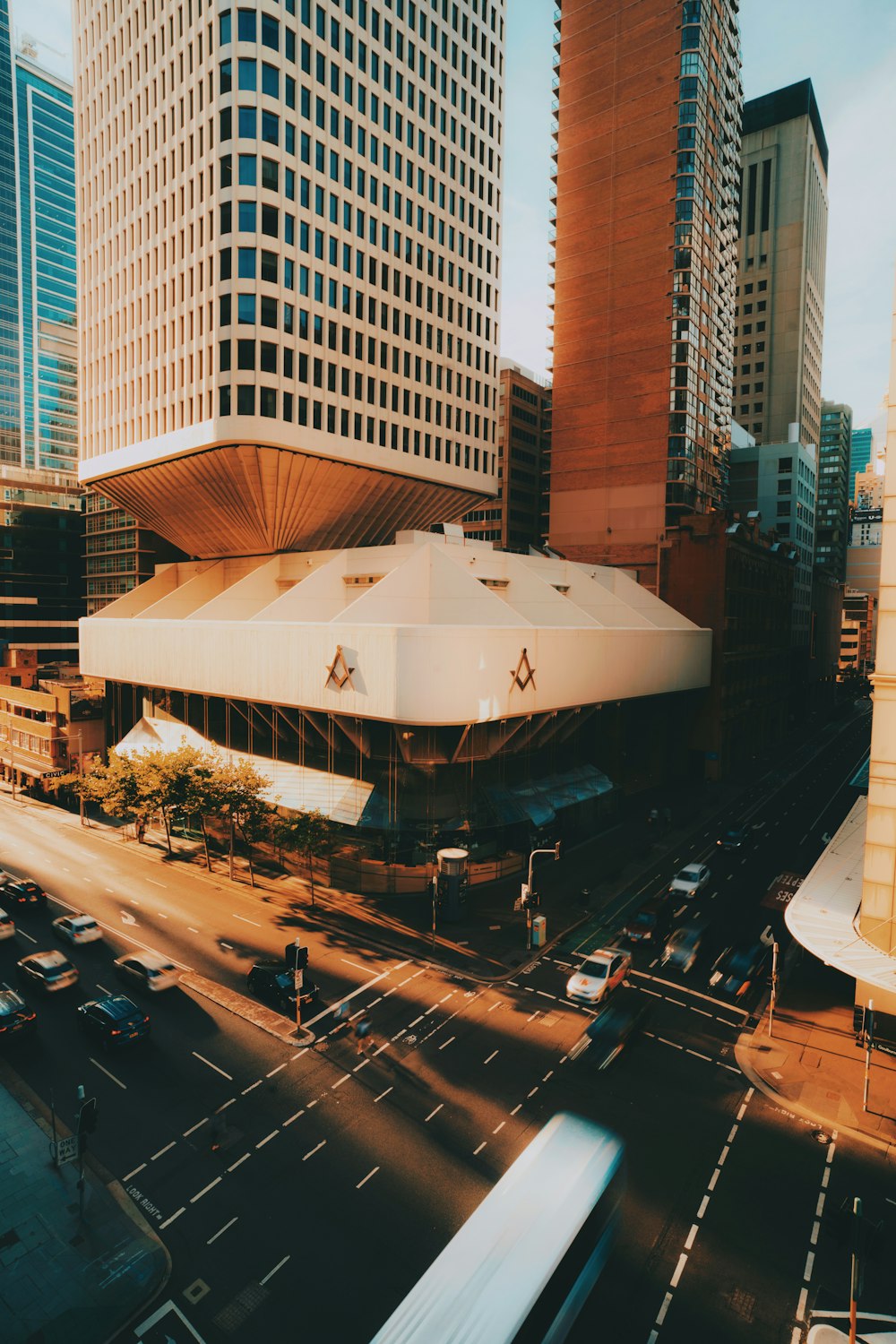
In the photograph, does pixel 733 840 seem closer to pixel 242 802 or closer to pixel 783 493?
pixel 242 802

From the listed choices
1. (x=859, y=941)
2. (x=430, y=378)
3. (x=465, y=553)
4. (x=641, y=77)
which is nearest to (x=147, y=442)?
(x=430, y=378)

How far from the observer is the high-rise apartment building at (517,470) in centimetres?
12038

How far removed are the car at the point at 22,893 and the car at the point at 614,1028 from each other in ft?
96.2

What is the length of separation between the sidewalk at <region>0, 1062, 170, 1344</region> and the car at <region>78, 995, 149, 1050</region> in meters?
4.32

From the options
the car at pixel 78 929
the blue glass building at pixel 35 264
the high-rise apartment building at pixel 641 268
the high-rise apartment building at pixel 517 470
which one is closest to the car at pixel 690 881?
the car at pixel 78 929

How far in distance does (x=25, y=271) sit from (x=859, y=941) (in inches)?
7894

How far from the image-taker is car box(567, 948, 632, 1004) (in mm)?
29953

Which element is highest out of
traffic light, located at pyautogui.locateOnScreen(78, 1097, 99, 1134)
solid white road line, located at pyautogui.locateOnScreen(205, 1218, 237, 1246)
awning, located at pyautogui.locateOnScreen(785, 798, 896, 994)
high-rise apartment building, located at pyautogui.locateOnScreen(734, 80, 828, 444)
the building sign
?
high-rise apartment building, located at pyautogui.locateOnScreen(734, 80, 828, 444)

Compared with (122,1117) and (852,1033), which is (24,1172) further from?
(852,1033)

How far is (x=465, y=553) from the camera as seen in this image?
4772 cm

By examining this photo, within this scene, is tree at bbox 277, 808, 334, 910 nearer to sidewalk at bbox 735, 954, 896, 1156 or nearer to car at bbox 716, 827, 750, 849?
sidewalk at bbox 735, 954, 896, 1156

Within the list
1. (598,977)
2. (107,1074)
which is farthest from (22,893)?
(598,977)

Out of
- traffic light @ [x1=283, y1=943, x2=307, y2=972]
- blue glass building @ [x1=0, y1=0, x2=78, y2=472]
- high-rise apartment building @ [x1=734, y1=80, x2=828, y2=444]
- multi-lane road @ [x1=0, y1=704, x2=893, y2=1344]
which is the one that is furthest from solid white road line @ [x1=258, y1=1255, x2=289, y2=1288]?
blue glass building @ [x1=0, y1=0, x2=78, y2=472]

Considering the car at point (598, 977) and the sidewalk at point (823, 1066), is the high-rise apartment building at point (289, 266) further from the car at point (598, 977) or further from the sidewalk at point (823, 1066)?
the sidewalk at point (823, 1066)
